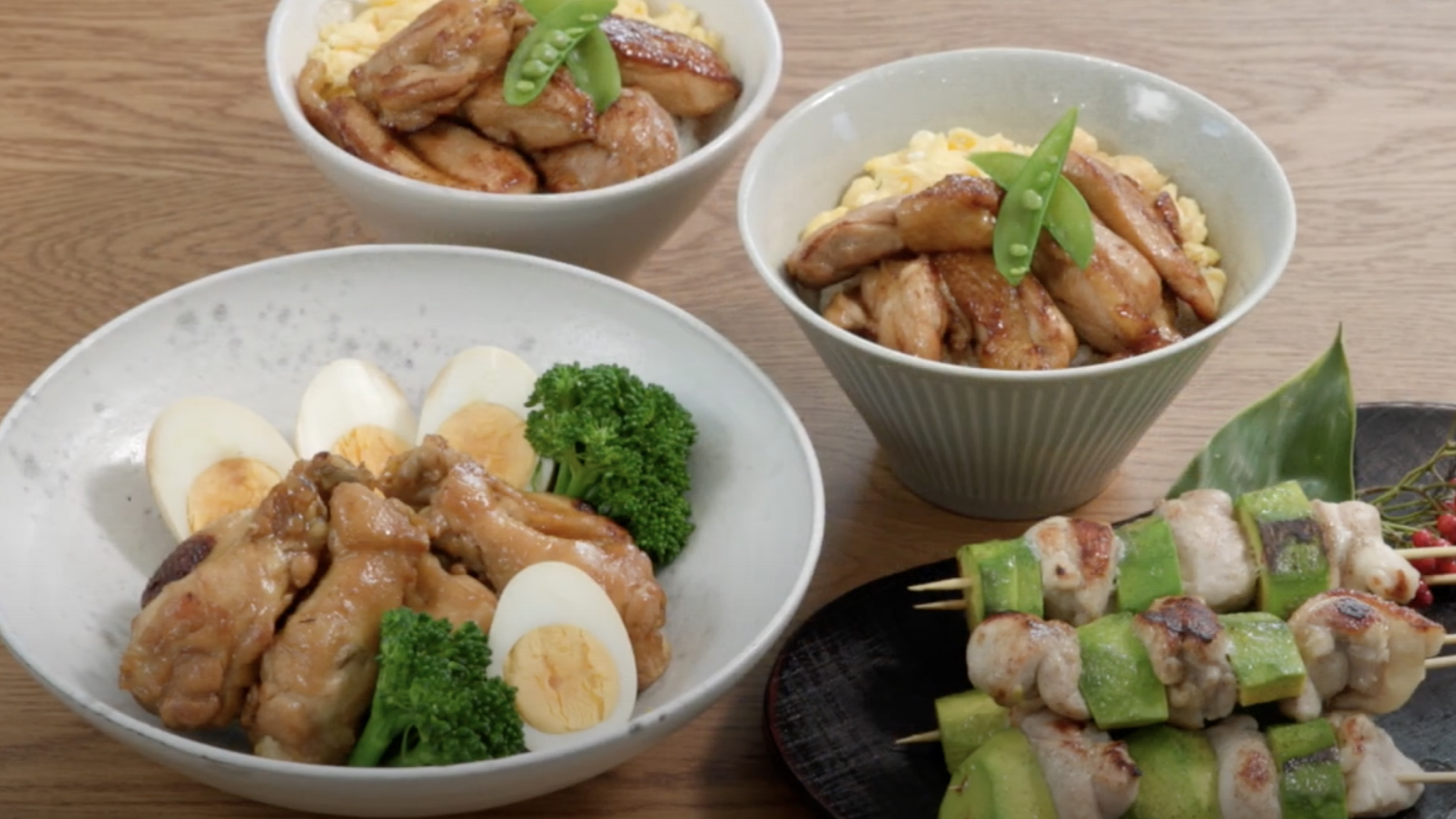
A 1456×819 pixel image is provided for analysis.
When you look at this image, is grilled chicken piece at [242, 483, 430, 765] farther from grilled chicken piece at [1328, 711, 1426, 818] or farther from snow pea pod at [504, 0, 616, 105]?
→ grilled chicken piece at [1328, 711, 1426, 818]

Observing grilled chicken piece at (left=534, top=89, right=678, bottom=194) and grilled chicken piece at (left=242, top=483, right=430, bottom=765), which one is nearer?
grilled chicken piece at (left=242, top=483, right=430, bottom=765)

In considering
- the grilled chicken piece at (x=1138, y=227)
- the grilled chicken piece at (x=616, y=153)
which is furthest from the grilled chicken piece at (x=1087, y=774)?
the grilled chicken piece at (x=616, y=153)

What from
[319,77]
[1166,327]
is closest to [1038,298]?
[1166,327]

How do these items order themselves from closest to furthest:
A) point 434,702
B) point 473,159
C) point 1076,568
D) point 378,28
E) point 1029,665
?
point 434,702
point 1029,665
point 1076,568
point 473,159
point 378,28

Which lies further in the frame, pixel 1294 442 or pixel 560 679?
A: pixel 1294 442

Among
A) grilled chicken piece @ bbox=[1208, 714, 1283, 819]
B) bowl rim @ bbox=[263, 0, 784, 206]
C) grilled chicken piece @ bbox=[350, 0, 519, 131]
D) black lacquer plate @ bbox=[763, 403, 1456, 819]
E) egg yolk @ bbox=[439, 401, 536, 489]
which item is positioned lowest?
black lacquer plate @ bbox=[763, 403, 1456, 819]

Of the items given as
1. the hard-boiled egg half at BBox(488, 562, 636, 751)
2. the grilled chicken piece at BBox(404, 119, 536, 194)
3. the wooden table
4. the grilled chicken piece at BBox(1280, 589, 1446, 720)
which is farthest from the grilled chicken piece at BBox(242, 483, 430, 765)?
the grilled chicken piece at BBox(1280, 589, 1446, 720)

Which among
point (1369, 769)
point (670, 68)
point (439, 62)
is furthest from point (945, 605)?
point (439, 62)

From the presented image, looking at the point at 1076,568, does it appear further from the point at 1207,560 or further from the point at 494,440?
the point at 494,440

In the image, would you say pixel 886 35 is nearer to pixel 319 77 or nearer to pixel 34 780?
pixel 319 77
